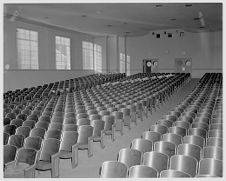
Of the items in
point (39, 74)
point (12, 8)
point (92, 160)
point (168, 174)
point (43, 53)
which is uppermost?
point (12, 8)

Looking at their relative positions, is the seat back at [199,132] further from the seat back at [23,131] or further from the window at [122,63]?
the window at [122,63]

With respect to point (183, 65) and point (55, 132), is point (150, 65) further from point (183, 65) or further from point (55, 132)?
point (55, 132)

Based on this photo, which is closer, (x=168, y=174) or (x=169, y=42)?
(x=168, y=174)

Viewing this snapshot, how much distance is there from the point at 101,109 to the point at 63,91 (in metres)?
7.84

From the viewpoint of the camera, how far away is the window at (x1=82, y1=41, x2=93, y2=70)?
3082 cm

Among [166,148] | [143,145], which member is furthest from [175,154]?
[143,145]

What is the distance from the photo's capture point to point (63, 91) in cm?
1792

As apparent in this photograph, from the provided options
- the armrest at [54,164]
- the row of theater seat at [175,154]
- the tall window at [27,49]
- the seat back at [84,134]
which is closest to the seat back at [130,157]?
the row of theater seat at [175,154]

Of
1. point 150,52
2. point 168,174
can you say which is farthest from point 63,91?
point 150,52

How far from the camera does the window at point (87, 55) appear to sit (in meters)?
30.8

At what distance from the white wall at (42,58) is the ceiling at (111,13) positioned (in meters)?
1.07

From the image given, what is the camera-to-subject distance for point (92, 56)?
32.7m

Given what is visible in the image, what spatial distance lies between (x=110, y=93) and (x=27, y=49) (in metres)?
10.0

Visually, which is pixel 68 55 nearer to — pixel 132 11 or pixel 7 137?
pixel 132 11
